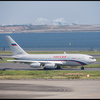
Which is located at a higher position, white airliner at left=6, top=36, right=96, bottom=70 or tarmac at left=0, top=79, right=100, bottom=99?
white airliner at left=6, top=36, right=96, bottom=70

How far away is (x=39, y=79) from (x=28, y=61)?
58.3 feet

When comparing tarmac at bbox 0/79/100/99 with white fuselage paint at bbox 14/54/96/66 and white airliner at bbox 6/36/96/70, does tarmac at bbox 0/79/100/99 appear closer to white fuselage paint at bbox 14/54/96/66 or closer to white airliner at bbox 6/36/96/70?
white airliner at bbox 6/36/96/70

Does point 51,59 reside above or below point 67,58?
above

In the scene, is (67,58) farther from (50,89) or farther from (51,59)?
(50,89)

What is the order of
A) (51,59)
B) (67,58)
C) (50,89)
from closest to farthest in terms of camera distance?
(50,89), (67,58), (51,59)

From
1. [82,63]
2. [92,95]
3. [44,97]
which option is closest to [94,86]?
[92,95]

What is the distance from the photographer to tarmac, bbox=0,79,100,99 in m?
34.9

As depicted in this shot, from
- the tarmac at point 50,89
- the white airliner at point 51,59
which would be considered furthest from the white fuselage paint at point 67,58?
the tarmac at point 50,89

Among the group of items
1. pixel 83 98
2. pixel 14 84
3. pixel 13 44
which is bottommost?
pixel 83 98

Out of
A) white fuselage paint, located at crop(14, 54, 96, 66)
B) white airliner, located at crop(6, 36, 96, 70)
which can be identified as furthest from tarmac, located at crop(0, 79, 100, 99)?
white fuselage paint, located at crop(14, 54, 96, 66)

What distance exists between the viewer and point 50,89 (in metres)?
39.2

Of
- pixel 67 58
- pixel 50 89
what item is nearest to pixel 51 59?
pixel 67 58

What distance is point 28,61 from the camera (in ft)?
216

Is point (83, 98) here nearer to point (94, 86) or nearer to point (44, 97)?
point (44, 97)
